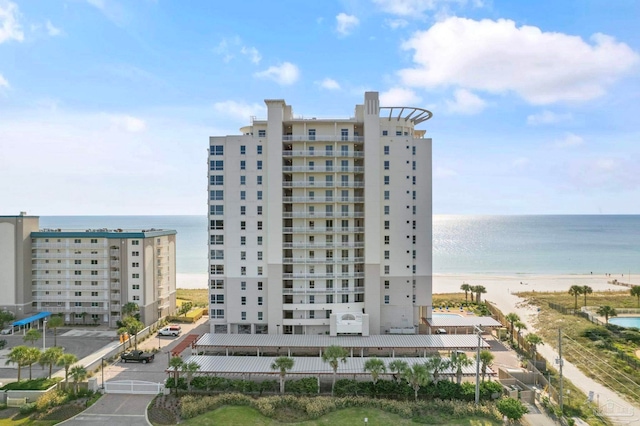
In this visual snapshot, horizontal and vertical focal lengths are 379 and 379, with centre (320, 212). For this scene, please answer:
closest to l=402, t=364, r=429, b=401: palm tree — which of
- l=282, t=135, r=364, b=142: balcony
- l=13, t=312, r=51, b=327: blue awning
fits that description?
l=282, t=135, r=364, b=142: balcony

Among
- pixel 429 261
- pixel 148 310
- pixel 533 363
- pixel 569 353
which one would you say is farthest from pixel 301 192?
pixel 569 353

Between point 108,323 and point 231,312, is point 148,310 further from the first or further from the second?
point 231,312

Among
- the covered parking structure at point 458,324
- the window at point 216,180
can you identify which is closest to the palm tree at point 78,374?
the window at point 216,180

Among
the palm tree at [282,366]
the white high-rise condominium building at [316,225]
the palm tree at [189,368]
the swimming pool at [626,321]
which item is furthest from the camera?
the swimming pool at [626,321]

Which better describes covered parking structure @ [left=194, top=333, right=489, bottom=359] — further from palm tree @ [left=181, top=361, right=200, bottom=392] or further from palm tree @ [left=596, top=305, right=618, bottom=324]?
palm tree @ [left=596, top=305, right=618, bottom=324]

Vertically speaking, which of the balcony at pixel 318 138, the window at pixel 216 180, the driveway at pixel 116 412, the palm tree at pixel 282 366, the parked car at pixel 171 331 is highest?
the balcony at pixel 318 138

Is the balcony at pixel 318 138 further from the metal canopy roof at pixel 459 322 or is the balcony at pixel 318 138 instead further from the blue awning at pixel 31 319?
the blue awning at pixel 31 319

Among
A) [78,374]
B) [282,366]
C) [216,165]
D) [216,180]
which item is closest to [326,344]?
[282,366]
